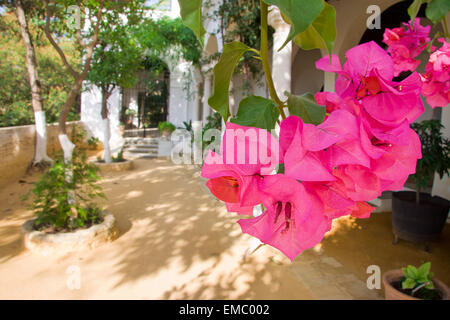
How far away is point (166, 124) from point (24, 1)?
19.5 ft

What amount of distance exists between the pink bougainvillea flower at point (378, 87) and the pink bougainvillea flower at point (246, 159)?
92mm

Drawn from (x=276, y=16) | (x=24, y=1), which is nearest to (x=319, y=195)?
(x=276, y=16)

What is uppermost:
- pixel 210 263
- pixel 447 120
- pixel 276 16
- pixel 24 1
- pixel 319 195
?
pixel 24 1

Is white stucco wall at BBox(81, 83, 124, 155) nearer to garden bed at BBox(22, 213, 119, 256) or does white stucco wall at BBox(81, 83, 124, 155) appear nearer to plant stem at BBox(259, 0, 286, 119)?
garden bed at BBox(22, 213, 119, 256)

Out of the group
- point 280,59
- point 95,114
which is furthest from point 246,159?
point 95,114

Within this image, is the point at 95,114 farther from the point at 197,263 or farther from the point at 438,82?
the point at 438,82

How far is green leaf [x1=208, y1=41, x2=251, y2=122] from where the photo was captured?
1.10 ft

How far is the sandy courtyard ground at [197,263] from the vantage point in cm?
282

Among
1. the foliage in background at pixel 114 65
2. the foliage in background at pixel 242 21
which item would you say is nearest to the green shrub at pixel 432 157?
the foliage in background at pixel 242 21

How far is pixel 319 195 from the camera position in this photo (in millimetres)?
250

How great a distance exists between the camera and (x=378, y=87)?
0.88 feet

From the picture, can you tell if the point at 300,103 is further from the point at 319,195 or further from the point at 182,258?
the point at 182,258

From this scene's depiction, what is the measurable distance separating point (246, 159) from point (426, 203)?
4245 millimetres

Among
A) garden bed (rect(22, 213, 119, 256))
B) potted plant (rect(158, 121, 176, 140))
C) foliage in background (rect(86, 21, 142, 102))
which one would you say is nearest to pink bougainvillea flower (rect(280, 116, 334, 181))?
garden bed (rect(22, 213, 119, 256))
